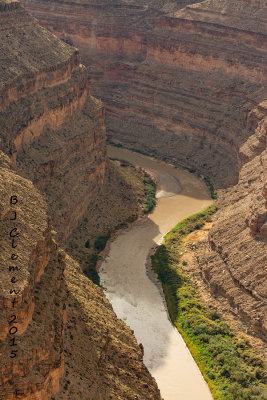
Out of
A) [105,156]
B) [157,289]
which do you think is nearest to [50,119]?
[105,156]

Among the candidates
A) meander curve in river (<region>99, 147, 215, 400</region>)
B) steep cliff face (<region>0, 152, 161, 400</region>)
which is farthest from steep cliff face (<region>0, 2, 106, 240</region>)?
steep cliff face (<region>0, 152, 161, 400</region>)

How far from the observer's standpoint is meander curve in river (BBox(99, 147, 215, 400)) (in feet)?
164

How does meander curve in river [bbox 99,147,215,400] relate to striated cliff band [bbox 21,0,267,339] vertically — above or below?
below

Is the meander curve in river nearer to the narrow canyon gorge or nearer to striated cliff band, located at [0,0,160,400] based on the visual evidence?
the narrow canyon gorge

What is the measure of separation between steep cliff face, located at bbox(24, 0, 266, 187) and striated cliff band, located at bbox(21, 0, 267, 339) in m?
0.15

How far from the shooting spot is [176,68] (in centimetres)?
10050

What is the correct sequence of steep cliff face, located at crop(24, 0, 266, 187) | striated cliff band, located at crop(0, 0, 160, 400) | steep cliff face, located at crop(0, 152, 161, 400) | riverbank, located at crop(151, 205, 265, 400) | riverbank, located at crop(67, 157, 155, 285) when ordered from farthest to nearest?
steep cliff face, located at crop(24, 0, 266, 187)
riverbank, located at crop(67, 157, 155, 285)
riverbank, located at crop(151, 205, 265, 400)
striated cliff band, located at crop(0, 0, 160, 400)
steep cliff face, located at crop(0, 152, 161, 400)

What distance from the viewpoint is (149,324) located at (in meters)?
55.8

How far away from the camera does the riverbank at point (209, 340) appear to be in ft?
159

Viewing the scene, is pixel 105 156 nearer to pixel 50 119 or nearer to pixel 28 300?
pixel 50 119

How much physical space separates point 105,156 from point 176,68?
96.2ft

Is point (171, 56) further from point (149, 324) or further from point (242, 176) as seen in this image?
point (149, 324)

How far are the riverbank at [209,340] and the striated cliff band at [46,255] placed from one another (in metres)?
8.19

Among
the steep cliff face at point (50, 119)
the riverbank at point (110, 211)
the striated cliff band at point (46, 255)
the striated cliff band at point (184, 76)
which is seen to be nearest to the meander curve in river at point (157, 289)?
the riverbank at point (110, 211)
